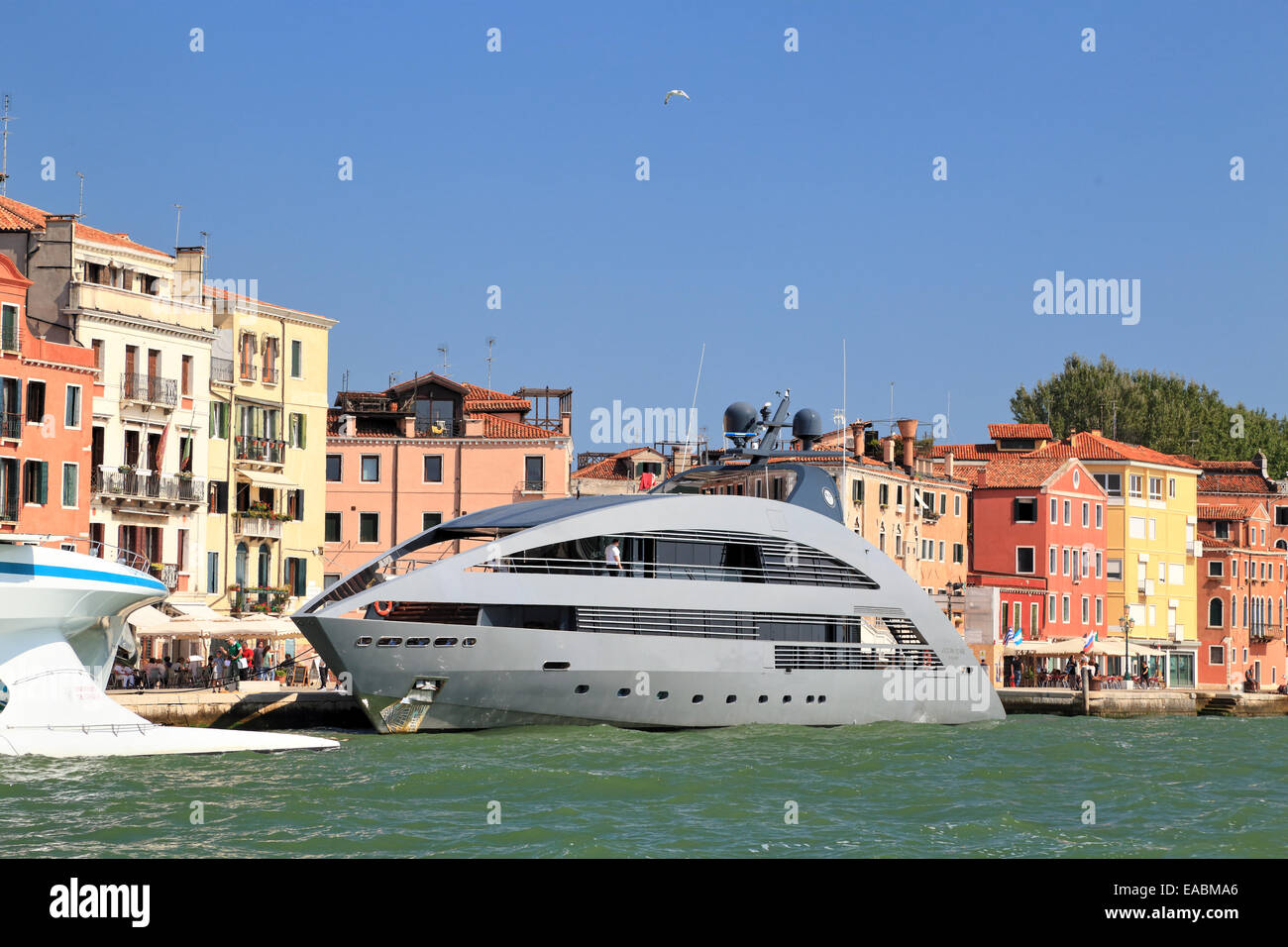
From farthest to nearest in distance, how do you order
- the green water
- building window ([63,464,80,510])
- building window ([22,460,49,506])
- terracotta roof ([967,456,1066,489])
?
terracotta roof ([967,456,1066,489])
building window ([63,464,80,510])
building window ([22,460,49,506])
the green water

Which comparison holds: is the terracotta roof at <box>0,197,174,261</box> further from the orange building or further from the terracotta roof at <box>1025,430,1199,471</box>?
the terracotta roof at <box>1025,430,1199,471</box>

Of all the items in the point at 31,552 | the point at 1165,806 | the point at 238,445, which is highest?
the point at 238,445

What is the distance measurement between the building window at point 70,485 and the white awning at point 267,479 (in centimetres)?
901

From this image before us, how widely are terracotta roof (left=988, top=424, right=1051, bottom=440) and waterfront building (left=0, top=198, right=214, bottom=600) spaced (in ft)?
144

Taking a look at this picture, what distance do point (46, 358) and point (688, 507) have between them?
16611 millimetres

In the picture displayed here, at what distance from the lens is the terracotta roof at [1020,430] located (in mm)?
85000

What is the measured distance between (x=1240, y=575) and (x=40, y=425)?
203 feet

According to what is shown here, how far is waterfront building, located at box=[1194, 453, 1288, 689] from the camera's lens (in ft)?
288

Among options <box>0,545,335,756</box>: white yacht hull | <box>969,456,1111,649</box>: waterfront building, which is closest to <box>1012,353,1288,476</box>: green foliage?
<box>969,456,1111,649</box>: waterfront building

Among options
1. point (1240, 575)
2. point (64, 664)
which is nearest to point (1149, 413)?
point (1240, 575)

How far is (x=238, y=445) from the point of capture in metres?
54.1
